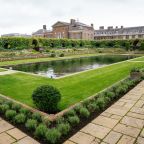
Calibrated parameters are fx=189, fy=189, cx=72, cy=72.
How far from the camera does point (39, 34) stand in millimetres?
71250

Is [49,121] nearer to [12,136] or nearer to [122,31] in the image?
[12,136]

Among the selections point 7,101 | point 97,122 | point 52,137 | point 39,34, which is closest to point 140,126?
point 97,122

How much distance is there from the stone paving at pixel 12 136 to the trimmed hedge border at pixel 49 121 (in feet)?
0.53

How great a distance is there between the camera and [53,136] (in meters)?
3.98

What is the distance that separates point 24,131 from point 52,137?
845mm

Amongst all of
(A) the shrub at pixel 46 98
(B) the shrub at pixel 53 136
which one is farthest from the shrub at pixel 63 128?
(A) the shrub at pixel 46 98

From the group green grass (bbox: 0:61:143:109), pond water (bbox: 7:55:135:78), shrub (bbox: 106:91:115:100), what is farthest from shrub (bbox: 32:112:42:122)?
pond water (bbox: 7:55:135:78)

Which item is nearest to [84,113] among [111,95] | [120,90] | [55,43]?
[111,95]

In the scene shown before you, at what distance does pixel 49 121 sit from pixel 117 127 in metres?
1.68

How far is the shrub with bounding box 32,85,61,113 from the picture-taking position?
5.22 m

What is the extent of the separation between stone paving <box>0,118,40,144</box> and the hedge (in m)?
27.8

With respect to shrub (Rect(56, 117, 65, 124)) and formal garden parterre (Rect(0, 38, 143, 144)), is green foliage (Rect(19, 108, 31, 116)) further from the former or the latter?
shrub (Rect(56, 117, 65, 124))

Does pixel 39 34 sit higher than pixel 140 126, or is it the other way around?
pixel 39 34

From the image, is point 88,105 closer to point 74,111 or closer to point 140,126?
point 74,111
